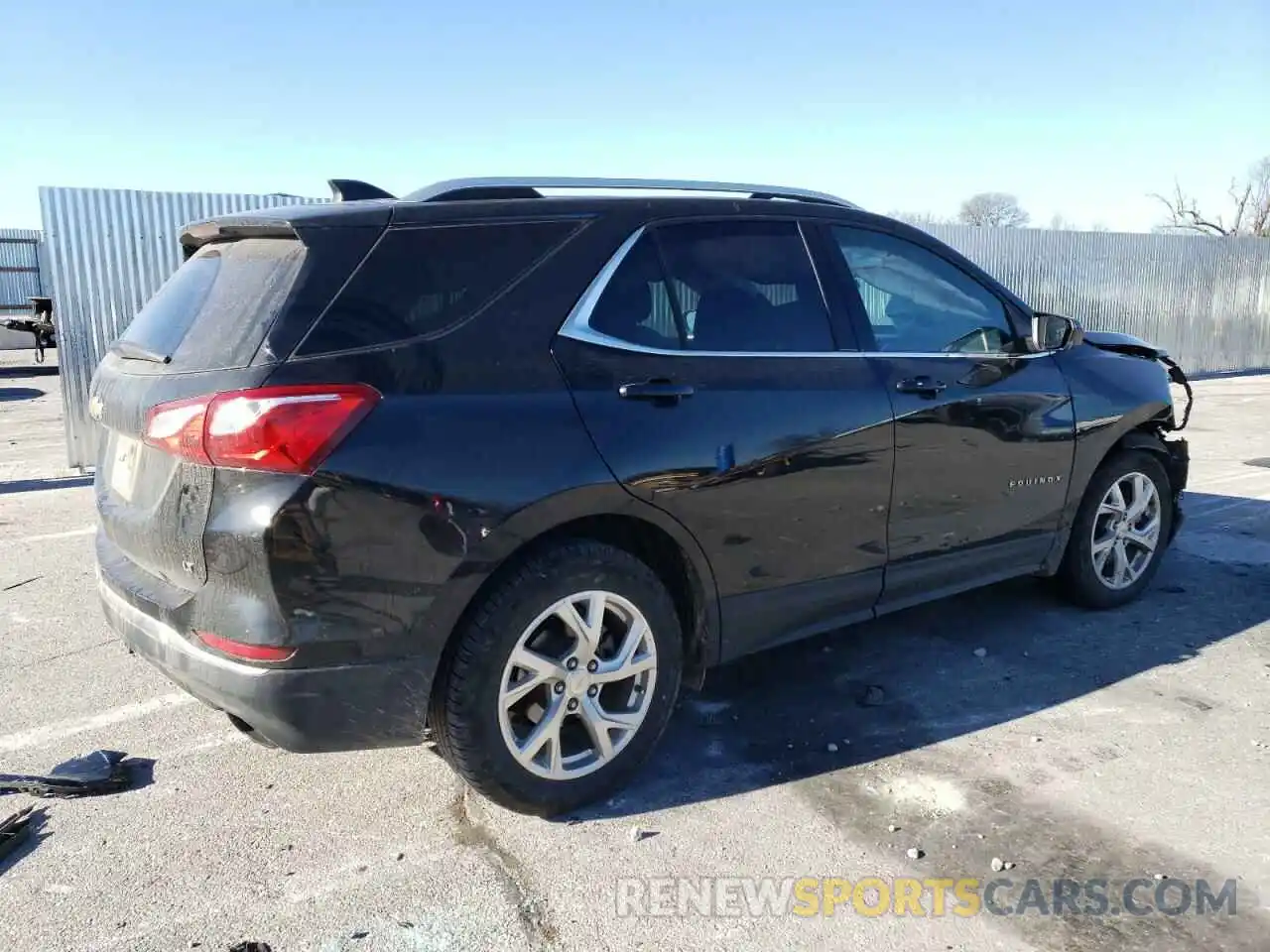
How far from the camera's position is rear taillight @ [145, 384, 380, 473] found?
8.44 feet

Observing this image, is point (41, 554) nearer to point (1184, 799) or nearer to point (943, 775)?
point (943, 775)

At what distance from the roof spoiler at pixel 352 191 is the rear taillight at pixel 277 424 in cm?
99

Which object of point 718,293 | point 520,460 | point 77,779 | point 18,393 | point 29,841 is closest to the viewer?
point 520,460

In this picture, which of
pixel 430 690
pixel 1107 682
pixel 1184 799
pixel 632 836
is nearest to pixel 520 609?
pixel 430 690

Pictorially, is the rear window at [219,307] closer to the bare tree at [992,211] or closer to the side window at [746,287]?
the side window at [746,287]

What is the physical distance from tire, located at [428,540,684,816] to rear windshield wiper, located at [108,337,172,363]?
4.03ft

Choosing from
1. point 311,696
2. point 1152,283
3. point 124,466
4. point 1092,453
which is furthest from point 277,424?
point 1152,283

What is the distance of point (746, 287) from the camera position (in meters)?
3.58

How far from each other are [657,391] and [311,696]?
4.55 ft

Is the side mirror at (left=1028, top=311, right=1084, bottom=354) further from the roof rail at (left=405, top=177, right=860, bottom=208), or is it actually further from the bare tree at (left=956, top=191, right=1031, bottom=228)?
the bare tree at (left=956, top=191, right=1031, bottom=228)

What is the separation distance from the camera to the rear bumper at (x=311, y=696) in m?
2.66

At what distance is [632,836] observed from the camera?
3045 mm

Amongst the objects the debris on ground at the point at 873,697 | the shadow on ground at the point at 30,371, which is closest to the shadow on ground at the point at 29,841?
the debris on ground at the point at 873,697

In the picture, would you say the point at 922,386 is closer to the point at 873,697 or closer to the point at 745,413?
the point at 745,413
